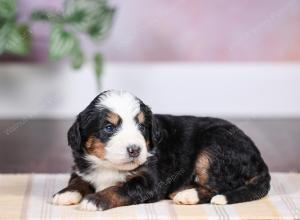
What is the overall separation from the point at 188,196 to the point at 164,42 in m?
3.47

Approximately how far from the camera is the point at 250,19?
6.77m

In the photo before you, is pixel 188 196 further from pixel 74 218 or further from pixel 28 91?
pixel 28 91

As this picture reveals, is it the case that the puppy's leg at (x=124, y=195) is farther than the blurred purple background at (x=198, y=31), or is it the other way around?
the blurred purple background at (x=198, y=31)

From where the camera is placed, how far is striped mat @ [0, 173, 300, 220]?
3.22m

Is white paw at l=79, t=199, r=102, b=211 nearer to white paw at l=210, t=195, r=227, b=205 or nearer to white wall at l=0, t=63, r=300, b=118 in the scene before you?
white paw at l=210, t=195, r=227, b=205

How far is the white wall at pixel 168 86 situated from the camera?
677 cm

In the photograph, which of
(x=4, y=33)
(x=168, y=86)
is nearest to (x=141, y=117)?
(x=4, y=33)

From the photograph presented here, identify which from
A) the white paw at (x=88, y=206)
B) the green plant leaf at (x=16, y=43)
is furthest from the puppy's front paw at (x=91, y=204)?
the green plant leaf at (x=16, y=43)

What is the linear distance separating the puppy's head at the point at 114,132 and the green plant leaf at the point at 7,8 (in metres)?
2.52

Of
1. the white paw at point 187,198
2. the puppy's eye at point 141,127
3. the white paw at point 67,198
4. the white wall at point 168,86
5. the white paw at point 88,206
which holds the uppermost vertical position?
the puppy's eye at point 141,127

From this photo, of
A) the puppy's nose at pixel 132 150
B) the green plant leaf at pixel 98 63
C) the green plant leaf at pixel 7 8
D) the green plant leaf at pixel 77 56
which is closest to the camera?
the puppy's nose at pixel 132 150

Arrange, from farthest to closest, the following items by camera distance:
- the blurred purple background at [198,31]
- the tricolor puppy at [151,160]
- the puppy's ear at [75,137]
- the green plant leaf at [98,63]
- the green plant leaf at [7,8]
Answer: the blurred purple background at [198,31]
the green plant leaf at [98,63]
the green plant leaf at [7,8]
the puppy's ear at [75,137]
the tricolor puppy at [151,160]

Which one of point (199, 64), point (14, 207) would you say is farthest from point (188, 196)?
point (199, 64)

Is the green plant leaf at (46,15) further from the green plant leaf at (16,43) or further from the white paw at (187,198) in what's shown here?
the white paw at (187,198)
